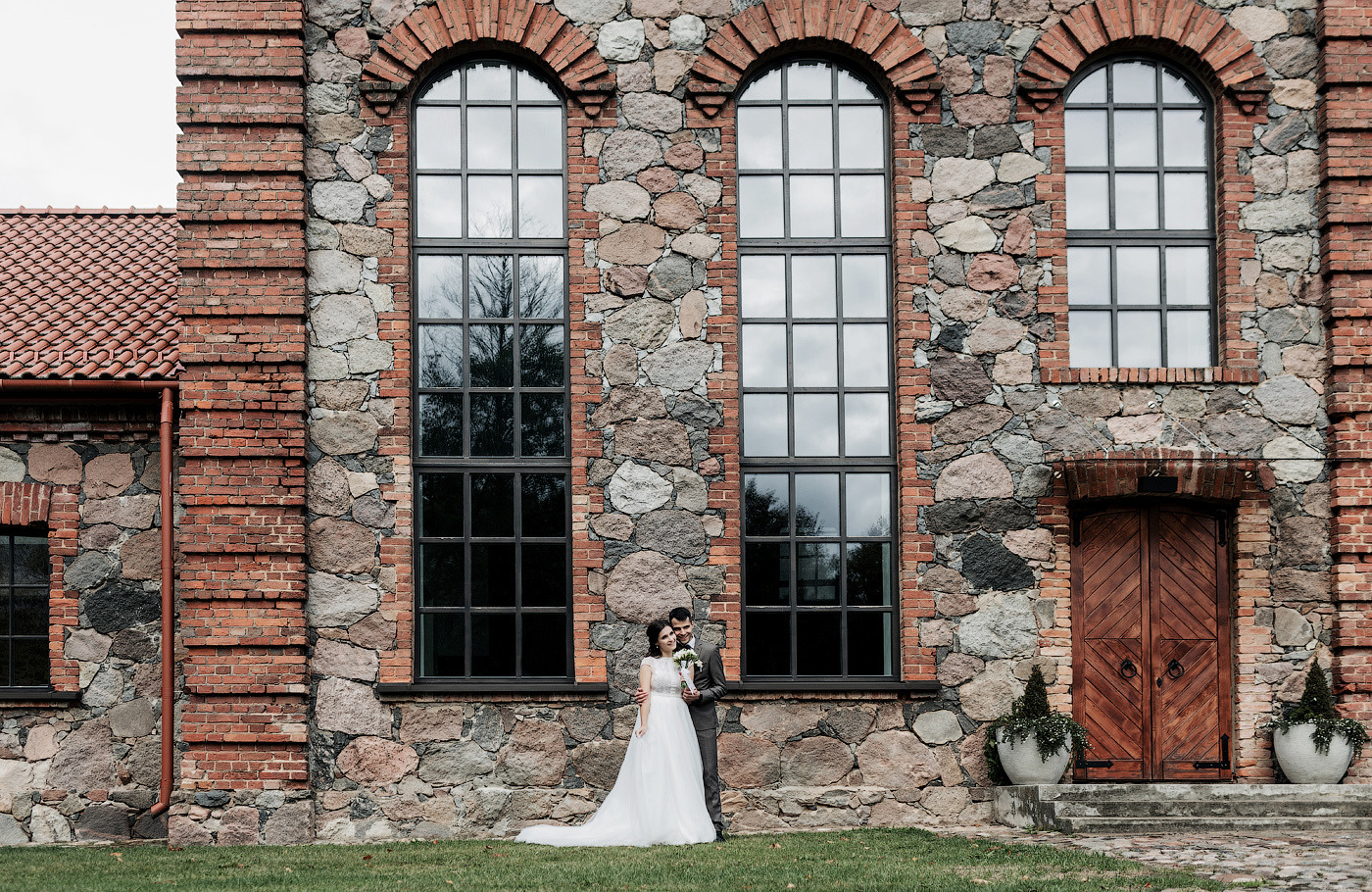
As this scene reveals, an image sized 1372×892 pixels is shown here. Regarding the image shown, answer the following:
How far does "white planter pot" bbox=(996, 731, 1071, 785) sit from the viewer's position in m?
9.96

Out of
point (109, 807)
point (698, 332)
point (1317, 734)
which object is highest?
point (698, 332)

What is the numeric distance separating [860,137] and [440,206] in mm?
3793

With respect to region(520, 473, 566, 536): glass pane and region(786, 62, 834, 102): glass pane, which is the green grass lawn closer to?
region(520, 473, 566, 536): glass pane

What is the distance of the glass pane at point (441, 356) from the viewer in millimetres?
10789

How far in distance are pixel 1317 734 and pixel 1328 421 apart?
265cm

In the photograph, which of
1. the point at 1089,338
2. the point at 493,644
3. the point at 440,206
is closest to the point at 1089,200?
the point at 1089,338

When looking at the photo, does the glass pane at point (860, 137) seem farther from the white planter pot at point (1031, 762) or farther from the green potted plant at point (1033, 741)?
the white planter pot at point (1031, 762)

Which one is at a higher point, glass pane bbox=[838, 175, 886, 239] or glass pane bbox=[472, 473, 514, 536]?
glass pane bbox=[838, 175, 886, 239]

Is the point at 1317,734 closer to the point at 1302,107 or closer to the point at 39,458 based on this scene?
the point at 1302,107

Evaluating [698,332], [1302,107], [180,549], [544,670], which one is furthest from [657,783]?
[1302,107]

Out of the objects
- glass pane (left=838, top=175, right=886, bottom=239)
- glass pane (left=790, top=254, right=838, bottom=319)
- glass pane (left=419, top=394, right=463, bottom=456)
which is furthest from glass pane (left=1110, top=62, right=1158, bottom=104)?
glass pane (left=419, top=394, right=463, bottom=456)

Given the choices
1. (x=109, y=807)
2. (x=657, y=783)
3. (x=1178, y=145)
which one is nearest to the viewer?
(x=657, y=783)

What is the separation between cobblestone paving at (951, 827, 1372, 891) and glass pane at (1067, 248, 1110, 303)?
4568mm

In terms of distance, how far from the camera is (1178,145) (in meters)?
11.0
